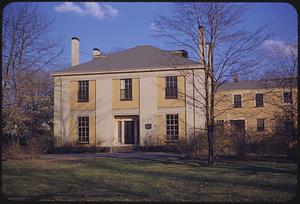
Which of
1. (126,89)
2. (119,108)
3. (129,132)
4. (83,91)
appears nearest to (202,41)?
(126,89)

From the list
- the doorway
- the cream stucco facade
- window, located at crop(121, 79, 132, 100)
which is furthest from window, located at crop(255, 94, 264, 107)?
window, located at crop(121, 79, 132, 100)

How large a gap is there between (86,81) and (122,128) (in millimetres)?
4376

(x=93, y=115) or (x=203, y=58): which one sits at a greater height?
(x=203, y=58)

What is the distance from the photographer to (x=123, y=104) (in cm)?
2498

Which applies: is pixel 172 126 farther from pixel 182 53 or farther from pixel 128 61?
pixel 182 53

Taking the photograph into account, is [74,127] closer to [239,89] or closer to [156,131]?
[156,131]

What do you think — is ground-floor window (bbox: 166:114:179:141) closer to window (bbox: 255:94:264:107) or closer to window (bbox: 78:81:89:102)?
window (bbox: 78:81:89:102)

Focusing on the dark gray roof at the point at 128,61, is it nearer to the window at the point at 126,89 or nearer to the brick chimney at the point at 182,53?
the window at the point at 126,89

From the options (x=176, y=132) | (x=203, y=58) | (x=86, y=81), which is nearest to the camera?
(x=203, y=58)

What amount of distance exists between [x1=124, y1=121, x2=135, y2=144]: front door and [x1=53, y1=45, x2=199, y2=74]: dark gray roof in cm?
407

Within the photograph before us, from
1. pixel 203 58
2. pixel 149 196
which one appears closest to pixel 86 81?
pixel 203 58

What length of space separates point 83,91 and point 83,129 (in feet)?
9.19

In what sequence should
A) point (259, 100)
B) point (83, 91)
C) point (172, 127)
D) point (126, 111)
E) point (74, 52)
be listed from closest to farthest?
1. point (172, 127)
2. point (126, 111)
3. point (83, 91)
4. point (74, 52)
5. point (259, 100)

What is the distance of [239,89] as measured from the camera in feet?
108
